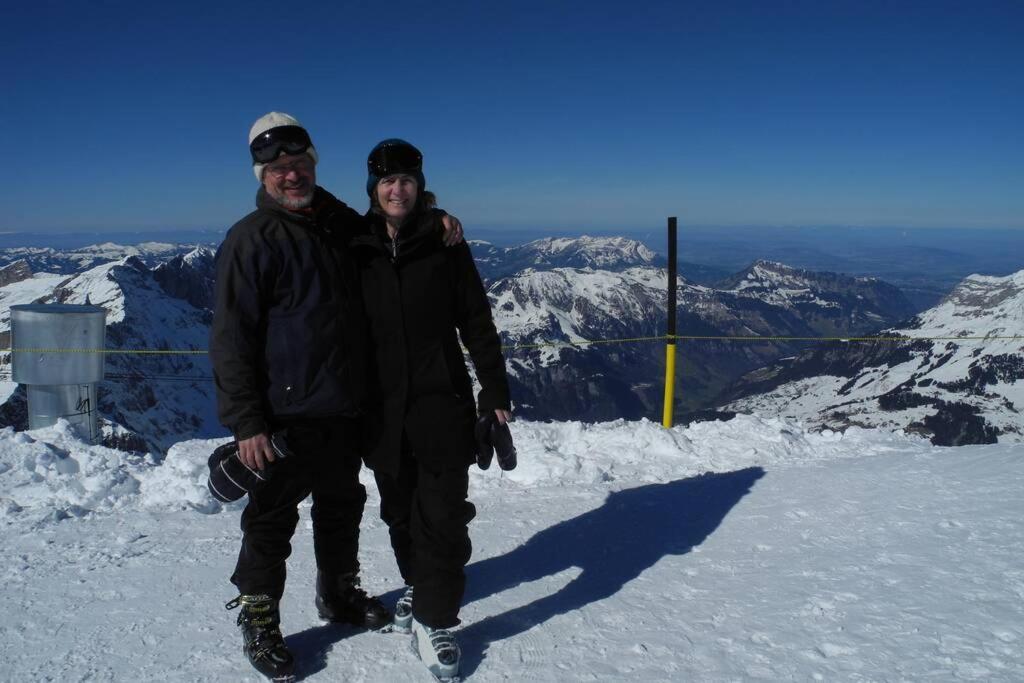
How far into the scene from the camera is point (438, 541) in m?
3.78

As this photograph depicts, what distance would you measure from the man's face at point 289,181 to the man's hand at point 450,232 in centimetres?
76

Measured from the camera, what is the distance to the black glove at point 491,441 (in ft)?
12.9

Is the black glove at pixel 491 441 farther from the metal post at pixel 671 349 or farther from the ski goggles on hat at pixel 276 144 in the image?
the metal post at pixel 671 349

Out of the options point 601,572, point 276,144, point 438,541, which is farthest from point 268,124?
point 601,572

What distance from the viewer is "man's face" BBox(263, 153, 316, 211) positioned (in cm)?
348

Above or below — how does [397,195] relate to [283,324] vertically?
above

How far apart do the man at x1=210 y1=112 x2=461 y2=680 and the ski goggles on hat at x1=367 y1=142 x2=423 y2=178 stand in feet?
1.11

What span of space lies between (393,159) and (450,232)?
1.67 ft

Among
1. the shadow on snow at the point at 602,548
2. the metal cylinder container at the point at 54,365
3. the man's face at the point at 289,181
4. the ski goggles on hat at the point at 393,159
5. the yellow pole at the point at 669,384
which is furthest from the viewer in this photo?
the yellow pole at the point at 669,384

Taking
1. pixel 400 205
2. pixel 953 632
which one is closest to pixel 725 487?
pixel 953 632

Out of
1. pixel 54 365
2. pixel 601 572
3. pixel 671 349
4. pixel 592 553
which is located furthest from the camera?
pixel 671 349

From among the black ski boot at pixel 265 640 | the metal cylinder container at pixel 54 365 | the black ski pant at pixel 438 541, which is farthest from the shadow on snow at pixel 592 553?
the metal cylinder container at pixel 54 365

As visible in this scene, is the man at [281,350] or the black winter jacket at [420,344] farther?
the black winter jacket at [420,344]

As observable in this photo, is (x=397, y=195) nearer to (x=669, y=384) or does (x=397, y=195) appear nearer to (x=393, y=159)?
(x=393, y=159)
